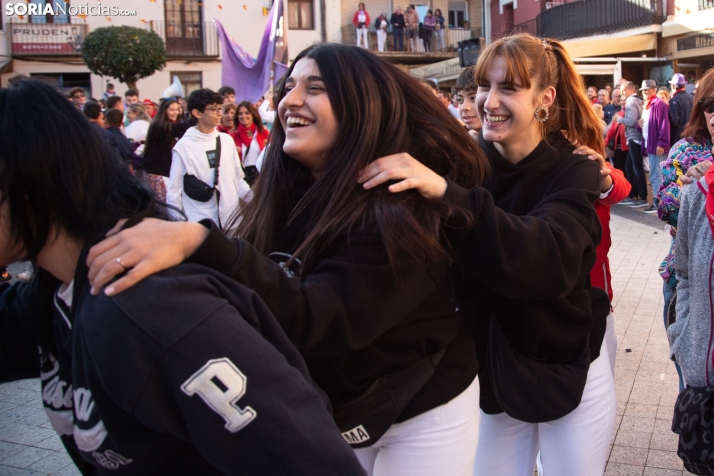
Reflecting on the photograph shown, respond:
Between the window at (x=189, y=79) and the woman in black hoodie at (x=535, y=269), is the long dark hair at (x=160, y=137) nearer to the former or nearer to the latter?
the woman in black hoodie at (x=535, y=269)

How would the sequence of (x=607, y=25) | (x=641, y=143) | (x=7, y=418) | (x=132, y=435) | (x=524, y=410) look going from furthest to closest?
(x=607, y=25) → (x=641, y=143) → (x=7, y=418) → (x=524, y=410) → (x=132, y=435)

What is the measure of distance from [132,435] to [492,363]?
133 centimetres

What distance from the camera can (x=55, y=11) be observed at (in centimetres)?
2467

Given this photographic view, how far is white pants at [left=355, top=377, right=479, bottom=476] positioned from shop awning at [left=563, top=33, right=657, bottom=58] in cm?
1742

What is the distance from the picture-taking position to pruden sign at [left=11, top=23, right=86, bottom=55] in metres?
24.9

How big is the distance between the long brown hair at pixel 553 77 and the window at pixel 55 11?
82.7 feet

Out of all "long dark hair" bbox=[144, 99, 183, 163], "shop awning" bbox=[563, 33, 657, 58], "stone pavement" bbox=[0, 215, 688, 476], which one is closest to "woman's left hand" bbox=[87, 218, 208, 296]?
"stone pavement" bbox=[0, 215, 688, 476]

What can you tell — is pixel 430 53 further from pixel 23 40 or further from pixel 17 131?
pixel 17 131

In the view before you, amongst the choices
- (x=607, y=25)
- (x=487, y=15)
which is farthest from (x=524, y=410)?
(x=487, y=15)

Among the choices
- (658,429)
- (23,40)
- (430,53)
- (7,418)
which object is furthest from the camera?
(430,53)

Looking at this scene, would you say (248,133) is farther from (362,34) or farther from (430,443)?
(362,34)

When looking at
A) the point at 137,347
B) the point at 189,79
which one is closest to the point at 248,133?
the point at 137,347

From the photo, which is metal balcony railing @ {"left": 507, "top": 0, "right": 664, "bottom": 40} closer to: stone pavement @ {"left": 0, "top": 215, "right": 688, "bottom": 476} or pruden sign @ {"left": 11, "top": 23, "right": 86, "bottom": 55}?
stone pavement @ {"left": 0, "top": 215, "right": 688, "bottom": 476}

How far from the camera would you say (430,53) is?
96.8ft
